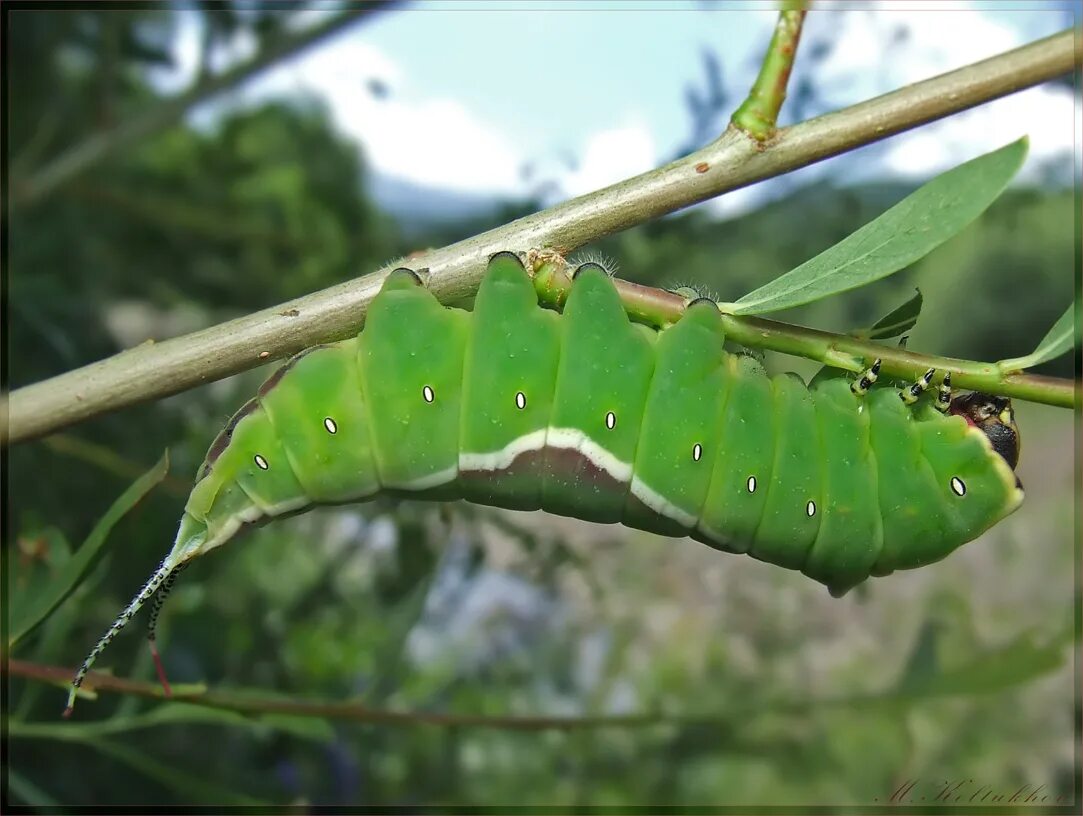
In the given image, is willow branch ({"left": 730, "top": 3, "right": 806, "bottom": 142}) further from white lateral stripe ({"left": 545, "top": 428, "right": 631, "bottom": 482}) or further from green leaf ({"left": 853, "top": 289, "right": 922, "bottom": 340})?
white lateral stripe ({"left": 545, "top": 428, "right": 631, "bottom": 482})

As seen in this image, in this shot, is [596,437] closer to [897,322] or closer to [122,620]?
[897,322]

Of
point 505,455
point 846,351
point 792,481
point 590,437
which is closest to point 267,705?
point 505,455

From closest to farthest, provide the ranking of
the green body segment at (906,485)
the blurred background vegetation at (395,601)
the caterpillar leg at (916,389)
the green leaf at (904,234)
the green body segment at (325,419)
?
1. the green leaf at (904,234)
2. the caterpillar leg at (916,389)
3. the green body segment at (325,419)
4. the green body segment at (906,485)
5. the blurred background vegetation at (395,601)

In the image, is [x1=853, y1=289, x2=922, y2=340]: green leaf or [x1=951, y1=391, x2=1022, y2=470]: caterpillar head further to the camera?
[x1=951, y1=391, x2=1022, y2=470]: caterpillar head

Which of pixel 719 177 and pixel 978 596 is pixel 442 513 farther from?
pixel 978 596

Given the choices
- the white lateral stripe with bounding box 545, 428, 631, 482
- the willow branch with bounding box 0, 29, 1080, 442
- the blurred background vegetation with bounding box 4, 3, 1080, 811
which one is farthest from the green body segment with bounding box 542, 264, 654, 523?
the blurred background vegetation with bounding box 4, 3, 1080, 811

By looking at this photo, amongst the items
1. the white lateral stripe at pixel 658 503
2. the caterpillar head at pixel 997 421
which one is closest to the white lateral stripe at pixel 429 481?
the white lateral stripe at pixel 658 503

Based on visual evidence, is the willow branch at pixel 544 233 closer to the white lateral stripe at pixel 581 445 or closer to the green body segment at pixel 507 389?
the green body segment at pixel 507 389
